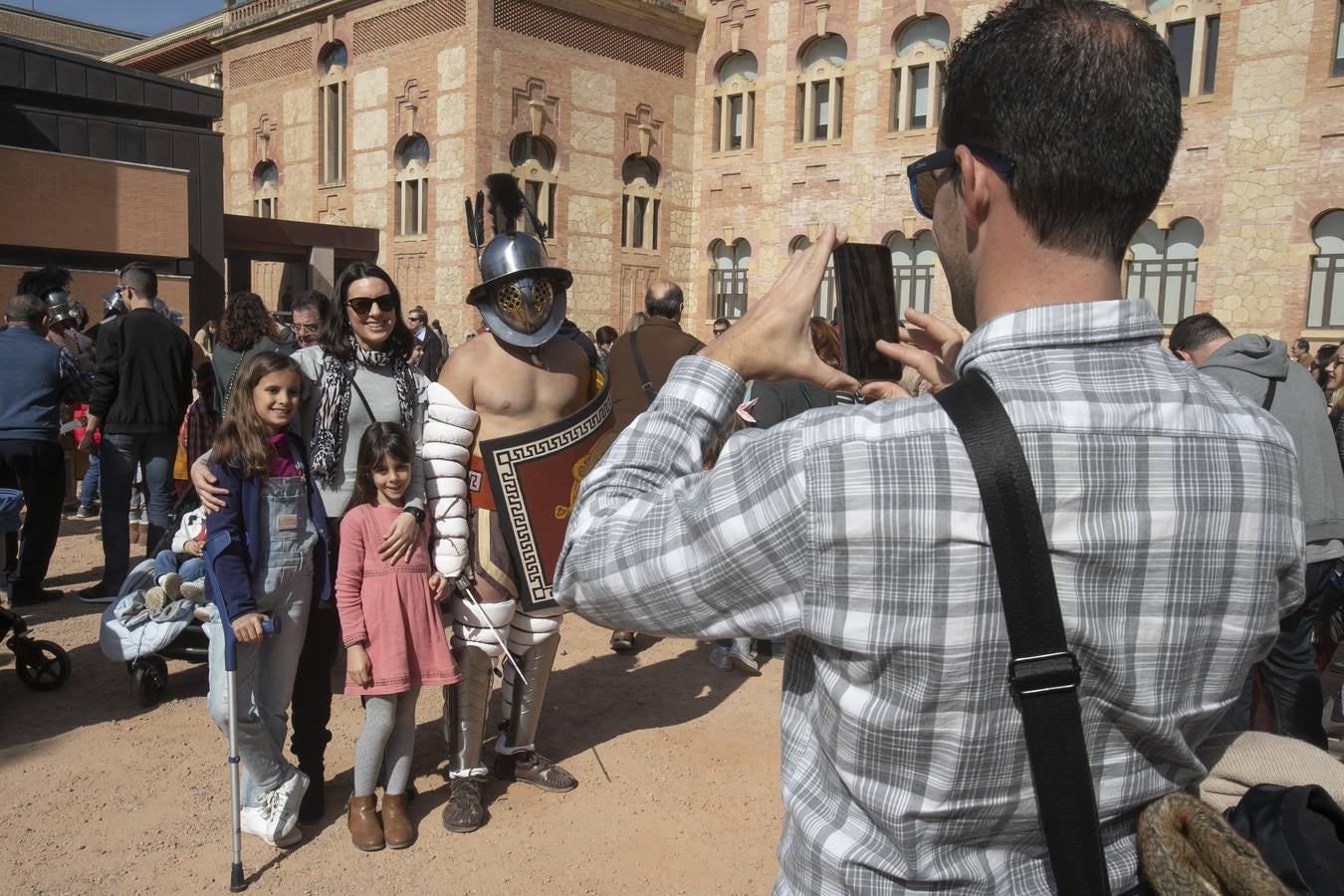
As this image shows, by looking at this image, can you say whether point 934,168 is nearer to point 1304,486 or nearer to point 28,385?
point 1304,486

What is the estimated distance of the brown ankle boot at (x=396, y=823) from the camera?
144 inches

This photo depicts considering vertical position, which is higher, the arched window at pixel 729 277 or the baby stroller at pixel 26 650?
the arched window at pixel 729 277

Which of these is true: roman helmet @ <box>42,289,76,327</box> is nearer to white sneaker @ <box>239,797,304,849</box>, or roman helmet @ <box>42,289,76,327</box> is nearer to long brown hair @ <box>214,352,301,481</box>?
long brown hair @ <box>214,352,301,481</box>

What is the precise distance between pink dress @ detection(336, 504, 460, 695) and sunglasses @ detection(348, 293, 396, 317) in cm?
A: 86

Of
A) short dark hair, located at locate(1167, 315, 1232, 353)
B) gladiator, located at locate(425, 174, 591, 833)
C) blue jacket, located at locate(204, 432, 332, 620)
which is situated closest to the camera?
blue jacket, located at locate(204, 432, 332, 620)

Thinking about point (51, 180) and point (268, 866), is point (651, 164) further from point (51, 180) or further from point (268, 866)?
point (268, 866)

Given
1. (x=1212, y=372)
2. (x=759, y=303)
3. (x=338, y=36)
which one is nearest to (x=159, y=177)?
→ (x=338, y=36)

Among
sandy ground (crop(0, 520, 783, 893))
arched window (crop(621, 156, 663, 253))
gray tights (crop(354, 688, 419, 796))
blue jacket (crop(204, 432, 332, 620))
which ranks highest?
arched window (crop(621, 156, 663, 253))

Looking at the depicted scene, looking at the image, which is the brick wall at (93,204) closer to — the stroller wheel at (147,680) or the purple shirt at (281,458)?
the stroller wheel at (147,680)

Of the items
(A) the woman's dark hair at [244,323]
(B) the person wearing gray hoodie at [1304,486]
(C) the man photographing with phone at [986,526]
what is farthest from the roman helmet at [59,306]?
(C) the man photographing with phone at [986,526]

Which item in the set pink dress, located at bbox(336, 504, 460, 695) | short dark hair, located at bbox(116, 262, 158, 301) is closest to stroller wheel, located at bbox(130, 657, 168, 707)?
pink dress, located at bbox(336, 504, 460, 695)

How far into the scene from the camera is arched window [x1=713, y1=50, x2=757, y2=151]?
25.9 metres

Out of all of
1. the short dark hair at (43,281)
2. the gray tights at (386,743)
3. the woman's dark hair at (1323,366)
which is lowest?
the gray tights at (386,743)

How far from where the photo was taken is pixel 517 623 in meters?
4.12
